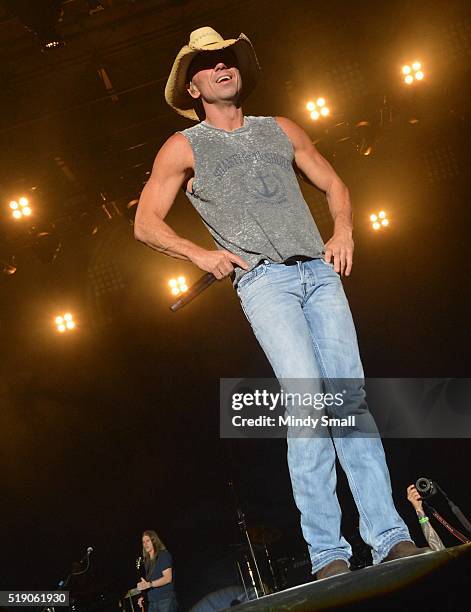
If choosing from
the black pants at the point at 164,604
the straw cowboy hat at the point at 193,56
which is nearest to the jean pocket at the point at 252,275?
the straw cowboy hat at the point at 193,56

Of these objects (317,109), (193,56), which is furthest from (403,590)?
(317,109)

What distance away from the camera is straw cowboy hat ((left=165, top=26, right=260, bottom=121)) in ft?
9.24

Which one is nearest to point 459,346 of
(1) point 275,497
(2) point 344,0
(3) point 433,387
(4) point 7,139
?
(3) point 433,387

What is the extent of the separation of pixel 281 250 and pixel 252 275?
165 mm

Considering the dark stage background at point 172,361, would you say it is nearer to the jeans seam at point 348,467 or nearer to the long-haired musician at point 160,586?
the long-haired musician at point 160,586

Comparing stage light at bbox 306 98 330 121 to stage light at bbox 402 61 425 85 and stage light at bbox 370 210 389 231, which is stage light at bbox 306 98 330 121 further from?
stage light at bbox 370 210 389 231

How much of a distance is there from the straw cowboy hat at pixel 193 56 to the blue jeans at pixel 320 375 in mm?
1131

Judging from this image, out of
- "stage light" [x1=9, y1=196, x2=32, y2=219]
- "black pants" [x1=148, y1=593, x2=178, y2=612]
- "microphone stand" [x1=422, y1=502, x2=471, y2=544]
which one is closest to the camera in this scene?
"microphone stand" [x1=422, y1=502, x2=471, y2=544]

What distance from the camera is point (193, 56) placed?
9.35ft

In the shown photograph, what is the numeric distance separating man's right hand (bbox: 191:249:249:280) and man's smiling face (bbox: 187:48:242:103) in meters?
0.85

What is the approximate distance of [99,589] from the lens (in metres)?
7.78

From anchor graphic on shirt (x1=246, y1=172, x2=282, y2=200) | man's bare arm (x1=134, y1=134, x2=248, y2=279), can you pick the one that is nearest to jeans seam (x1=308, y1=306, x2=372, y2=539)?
anchor graphic on shirt (x1=246, y1=172, x2=282, y2=200)

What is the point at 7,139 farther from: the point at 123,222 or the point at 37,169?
the point at 123,222

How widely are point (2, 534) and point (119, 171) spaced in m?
6.59
